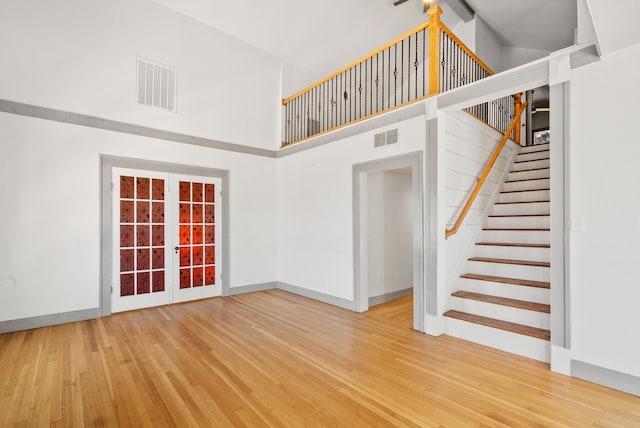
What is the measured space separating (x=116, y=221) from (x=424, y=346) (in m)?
4.67

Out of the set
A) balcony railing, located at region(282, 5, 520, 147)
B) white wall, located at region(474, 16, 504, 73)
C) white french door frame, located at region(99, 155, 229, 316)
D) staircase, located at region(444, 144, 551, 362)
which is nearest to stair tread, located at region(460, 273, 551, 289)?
staircase, located at region(444, 144, 551, 362)

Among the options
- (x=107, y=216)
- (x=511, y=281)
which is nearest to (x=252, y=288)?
(x=107, y=216)

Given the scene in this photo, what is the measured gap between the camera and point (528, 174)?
5551mm

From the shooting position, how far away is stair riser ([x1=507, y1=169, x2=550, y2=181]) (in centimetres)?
534

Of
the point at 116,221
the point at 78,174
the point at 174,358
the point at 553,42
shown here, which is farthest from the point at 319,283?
the point at 553,42

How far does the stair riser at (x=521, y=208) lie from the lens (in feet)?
15.3

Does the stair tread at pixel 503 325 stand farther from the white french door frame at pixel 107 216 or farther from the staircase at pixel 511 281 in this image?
the white french door frame at pixel 107 216

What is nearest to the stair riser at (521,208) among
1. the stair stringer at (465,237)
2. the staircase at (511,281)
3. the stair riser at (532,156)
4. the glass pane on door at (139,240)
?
the staircase at (511,281)

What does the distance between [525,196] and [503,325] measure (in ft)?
8.89

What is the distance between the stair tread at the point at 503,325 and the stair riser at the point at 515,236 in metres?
1.43

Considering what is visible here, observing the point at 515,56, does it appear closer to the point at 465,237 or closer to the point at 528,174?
the point at 528,174

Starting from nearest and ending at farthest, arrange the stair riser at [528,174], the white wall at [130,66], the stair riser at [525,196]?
the white wall at [130,66] → the stair riser at [525,196] → the stair riser at [528,174]

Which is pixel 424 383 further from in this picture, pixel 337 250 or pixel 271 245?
pixel 271 245

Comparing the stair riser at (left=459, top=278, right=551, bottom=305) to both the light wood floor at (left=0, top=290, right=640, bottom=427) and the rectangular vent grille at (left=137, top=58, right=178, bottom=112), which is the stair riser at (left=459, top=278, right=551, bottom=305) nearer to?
the light wood floor at (left=0, top=290, right=640, bottom=427)
